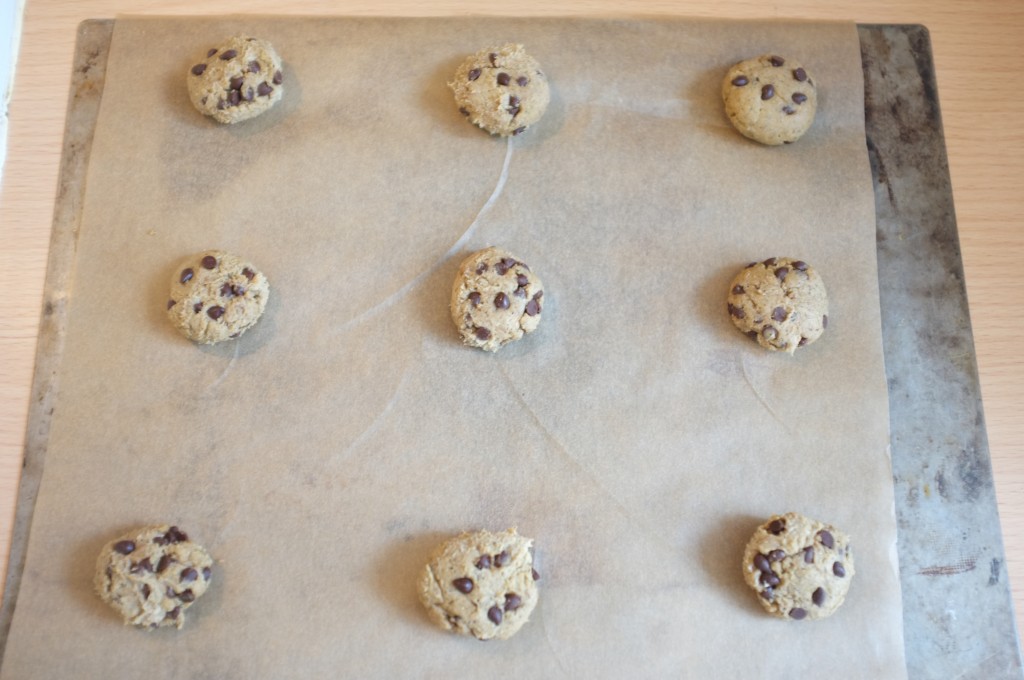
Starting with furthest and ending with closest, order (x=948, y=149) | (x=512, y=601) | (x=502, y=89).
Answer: (x=948, y=149) → (x=502, y=89) → (x=512, y=601)

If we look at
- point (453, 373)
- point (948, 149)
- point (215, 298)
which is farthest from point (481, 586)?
point (948, 149)

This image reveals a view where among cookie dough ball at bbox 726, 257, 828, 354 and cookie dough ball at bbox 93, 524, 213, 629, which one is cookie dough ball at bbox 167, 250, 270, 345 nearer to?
cookie dough ball at bbox 93, 524, 213, 629

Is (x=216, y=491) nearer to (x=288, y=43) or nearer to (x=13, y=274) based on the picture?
(x=13, y=274)

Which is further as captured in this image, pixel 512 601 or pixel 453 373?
pixel 453 373

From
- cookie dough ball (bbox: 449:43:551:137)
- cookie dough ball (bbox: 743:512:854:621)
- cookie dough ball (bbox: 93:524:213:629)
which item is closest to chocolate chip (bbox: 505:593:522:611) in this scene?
cookie dough ball (bbox: 743:512:854:621)

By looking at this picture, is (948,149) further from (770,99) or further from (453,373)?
(453,373)

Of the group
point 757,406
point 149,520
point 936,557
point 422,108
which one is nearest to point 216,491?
point 149,520

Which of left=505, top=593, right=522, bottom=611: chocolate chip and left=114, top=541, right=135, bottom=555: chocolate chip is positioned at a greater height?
left=505, top=593, right=522, bottom=611: chocolate chip
